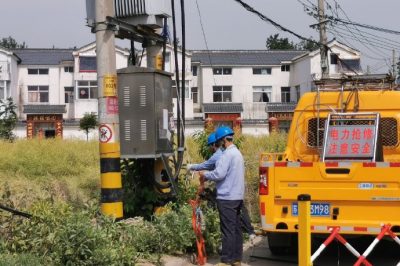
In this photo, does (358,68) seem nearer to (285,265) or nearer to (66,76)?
(66,76)

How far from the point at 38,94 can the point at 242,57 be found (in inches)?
819

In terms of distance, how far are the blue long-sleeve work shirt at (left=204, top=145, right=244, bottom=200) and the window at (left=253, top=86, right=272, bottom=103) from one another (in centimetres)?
5420

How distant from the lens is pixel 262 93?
62000mm

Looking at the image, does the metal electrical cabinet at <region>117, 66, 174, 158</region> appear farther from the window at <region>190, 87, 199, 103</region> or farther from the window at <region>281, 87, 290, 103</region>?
the window at <region>281, 87, 290, 103</region>

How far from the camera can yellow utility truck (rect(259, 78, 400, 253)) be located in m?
7.57

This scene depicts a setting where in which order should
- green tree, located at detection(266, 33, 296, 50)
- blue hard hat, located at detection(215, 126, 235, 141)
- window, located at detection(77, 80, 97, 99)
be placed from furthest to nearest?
green tree, located at detection(266, 33, 296, 50) < window, located at detection(77, 80, 97, 99) < blue hard hat, located at detection(215, 126, 235, 141)

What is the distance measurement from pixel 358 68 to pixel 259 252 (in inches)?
2070

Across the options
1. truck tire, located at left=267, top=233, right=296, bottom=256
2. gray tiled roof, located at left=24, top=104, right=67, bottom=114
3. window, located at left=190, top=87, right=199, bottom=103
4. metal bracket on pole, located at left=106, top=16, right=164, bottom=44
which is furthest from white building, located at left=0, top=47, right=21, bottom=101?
truck tire, located at left=267, top=233, right=296, bottom=256

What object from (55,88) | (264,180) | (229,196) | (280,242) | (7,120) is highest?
(55,88)

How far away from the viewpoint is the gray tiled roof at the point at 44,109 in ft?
175

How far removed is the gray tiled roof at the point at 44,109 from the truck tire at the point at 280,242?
46.8 meters

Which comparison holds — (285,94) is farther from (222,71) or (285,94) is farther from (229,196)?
(229,196)

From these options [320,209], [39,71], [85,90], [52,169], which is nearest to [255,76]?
[85,90]

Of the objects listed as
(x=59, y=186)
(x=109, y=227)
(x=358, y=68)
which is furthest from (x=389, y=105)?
(x=358, y=68)
